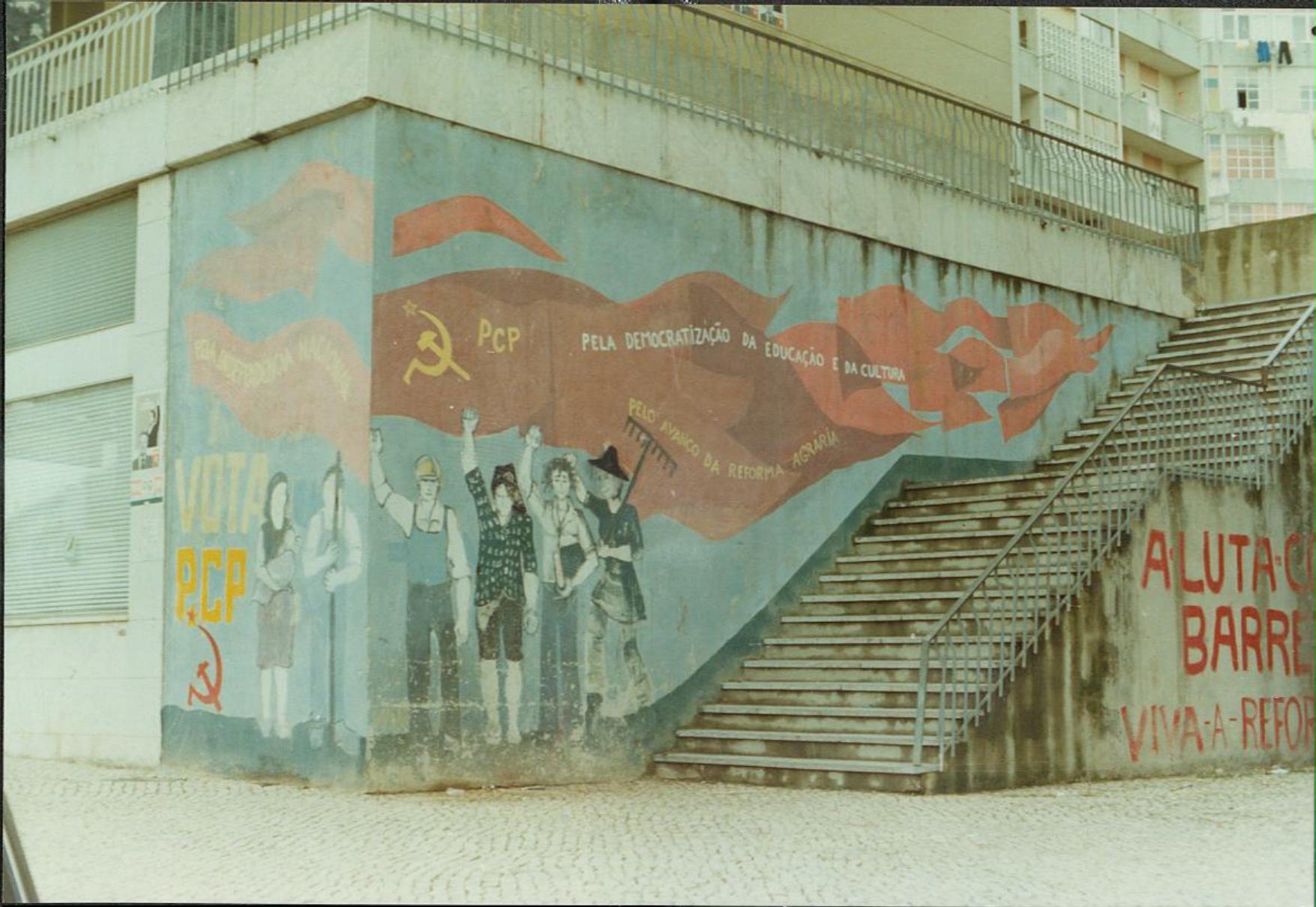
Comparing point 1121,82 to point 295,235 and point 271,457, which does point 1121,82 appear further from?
point 271,457

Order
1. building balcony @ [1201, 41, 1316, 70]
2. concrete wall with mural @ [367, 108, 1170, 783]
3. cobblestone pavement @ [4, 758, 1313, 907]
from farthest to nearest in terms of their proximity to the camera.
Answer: building balcony @ [1201, 41, 1316, 70] < concrete wall with mural @ [367, 108, 1170, 783] < cobblestone pavement @ [4, 758, 1313, 907]

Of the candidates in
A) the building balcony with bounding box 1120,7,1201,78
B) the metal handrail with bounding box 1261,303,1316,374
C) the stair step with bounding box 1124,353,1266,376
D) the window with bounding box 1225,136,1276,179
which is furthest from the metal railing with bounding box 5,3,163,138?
the window with bounding box 1225,136,1276,179

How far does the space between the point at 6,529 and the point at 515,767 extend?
16.4ft

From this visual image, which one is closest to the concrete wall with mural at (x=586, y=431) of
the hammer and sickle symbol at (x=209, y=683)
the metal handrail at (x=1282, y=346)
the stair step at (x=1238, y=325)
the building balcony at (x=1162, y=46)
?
the hammer and sickle symbol at (x=209, y=683)

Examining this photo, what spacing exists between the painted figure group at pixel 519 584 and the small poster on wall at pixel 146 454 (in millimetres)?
2422

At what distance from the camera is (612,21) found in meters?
12.8

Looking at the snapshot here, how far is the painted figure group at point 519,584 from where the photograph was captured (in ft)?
35.9

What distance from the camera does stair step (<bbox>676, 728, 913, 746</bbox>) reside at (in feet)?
36.9

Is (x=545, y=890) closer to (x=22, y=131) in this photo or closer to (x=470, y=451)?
(x=470, y=451)

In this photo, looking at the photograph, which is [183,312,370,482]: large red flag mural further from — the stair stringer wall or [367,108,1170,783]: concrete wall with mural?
the stair stringer wall

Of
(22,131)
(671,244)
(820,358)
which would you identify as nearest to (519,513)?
(671,244)

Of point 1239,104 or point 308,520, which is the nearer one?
point 308,520

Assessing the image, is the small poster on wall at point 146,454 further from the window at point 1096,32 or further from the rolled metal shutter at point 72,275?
the window at point 1096,32

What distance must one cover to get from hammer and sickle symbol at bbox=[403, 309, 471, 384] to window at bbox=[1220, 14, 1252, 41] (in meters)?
32.4
